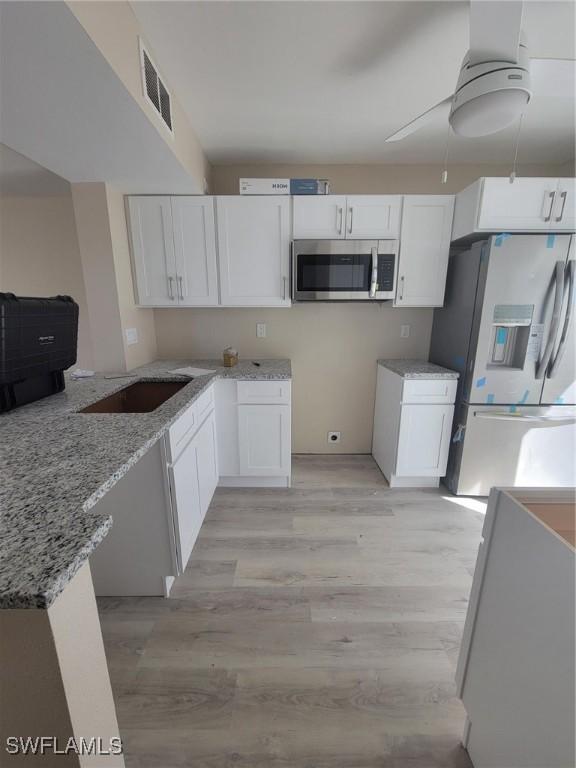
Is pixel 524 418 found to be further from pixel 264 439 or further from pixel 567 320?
Answer: pixel 264 439

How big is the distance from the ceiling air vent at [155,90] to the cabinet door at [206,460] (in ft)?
5.40

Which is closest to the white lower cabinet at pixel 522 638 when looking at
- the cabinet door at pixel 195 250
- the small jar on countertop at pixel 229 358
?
the small jar on countertop at pixel 229 358

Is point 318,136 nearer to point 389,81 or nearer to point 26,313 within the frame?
point 389,81

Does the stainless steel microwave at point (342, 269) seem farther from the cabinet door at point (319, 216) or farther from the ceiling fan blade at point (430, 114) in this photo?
the ceiling fan blade at point (430, 114)

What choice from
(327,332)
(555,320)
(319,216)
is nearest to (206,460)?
(327,332)

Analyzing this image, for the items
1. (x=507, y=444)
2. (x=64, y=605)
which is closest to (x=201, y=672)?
(x=64, y=605)

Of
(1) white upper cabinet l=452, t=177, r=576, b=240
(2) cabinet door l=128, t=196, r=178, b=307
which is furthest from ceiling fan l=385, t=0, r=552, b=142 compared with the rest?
(2) cabinet door l=128, t=196, r=178, b=307

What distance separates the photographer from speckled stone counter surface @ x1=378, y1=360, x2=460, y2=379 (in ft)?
7.08

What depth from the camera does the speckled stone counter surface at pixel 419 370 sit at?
2.16 meters

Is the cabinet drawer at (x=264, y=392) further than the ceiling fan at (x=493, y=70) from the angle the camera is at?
Yes

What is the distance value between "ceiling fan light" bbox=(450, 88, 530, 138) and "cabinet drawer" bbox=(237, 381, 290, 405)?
1627 millimetres

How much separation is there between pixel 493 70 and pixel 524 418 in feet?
6.35

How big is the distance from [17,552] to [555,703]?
44.0 inches

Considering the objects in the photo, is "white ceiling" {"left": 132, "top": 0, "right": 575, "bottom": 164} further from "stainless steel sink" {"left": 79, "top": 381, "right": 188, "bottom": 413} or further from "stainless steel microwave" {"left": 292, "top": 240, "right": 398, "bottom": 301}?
"stainless steel sink" {"left": 79, "top": 381, "right": 188, "bottom": 413}
